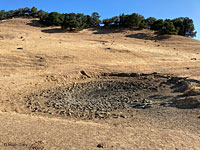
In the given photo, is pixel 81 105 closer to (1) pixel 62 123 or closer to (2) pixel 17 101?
(1) pixel 62 123

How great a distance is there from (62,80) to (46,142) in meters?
9.87

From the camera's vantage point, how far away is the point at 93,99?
10492mm

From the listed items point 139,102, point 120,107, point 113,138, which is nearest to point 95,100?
point 120,107

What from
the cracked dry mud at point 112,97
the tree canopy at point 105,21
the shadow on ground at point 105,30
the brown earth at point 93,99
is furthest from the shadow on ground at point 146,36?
the cracked dry mud at point 112,97

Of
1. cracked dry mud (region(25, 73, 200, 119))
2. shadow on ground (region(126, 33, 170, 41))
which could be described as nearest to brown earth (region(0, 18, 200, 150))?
cracked dry mud (region(25, 73, 200, 119))

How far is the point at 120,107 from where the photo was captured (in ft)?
28.8

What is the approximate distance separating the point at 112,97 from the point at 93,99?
4.00ft

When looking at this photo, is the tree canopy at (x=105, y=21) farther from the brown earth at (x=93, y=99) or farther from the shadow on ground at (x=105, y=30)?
the brown earth at (x=93, y=99)

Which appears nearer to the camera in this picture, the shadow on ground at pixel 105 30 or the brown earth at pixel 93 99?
the brown earth at pixel 93 99

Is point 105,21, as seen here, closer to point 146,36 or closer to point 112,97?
point 146,36

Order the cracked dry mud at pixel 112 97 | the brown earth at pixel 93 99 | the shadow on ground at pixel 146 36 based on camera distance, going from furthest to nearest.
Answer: the shadow on ground at pixel 146 36 < the cracked dry mud at pixel 112 97 < the brown earth at pixel 93 99

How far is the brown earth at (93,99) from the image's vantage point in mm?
5074

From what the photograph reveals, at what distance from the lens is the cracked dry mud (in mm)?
8070

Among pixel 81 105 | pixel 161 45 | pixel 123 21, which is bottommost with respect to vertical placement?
pixel 81 105
